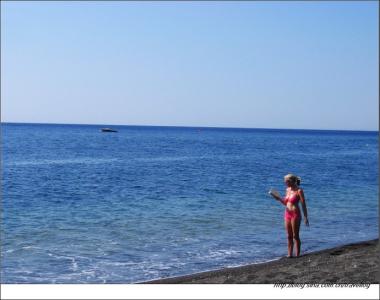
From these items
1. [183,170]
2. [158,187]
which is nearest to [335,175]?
[183,170]

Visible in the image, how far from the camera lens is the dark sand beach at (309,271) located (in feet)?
29.8

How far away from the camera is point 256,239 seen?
15.5m

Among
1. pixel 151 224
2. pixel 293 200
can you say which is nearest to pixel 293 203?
pixel 293 200

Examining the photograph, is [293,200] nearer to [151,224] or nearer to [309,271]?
[309,271]

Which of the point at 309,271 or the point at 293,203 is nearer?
the point at 309,271

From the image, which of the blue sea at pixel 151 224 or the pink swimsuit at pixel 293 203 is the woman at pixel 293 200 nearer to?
the pink swimsuit at pixel 293 203

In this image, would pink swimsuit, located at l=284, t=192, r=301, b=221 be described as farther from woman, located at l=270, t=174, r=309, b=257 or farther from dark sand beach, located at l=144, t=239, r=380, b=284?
dark sand beach, located at l=144, t=239, r=380, b=284

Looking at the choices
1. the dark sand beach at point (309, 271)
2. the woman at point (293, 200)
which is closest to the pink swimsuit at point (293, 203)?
the woman at point (293, 200)

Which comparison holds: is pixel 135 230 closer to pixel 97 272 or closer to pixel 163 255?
pixel 163 255

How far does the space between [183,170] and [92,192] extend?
56.3 feet

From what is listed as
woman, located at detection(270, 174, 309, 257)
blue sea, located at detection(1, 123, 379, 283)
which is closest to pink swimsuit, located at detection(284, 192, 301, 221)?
woman, located at detection(270, 174, 309, 257)

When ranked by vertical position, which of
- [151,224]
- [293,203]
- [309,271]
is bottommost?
[151,224]

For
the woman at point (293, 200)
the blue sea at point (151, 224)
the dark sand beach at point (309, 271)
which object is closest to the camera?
the dark sand beach at point (309, 271)

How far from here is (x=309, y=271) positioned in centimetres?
976
